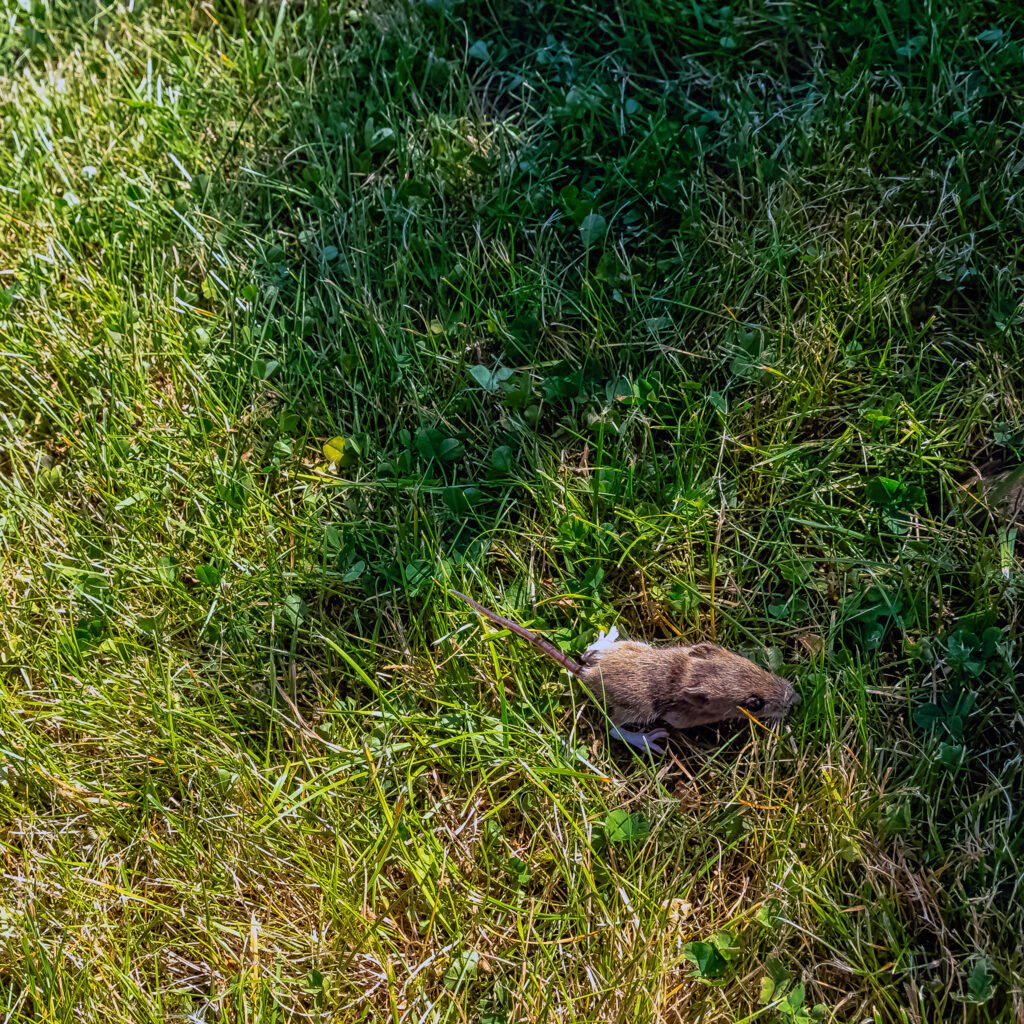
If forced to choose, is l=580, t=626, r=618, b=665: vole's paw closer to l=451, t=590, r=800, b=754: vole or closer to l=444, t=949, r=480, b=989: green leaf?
l=451, t=590, r=800, b=754: vole

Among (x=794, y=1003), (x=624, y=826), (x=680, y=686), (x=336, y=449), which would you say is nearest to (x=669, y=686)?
(x=680, y=686)

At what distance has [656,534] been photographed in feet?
9.56

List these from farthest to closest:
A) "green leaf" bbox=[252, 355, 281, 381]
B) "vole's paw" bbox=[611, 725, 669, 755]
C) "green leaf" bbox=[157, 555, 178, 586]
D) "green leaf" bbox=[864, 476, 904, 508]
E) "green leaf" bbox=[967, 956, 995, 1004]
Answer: "green leaf" bbox=[252, 355, 281, 381] < "green leaf" bbox=[157, 555, 178, 586] < "green leaf" bbox=[864, 476, 904, 508] < "vole's paw" bbox=[611, 725, 669, 755] < "green leaf" bbox=[967, 956, 995, 1004]

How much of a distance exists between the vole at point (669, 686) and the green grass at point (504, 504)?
80 mm

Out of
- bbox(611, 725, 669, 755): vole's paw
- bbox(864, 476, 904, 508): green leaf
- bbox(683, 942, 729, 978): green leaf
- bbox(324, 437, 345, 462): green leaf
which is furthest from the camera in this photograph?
bbox(324, 437, 345, 462): green leaf

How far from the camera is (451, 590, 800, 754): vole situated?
8.67 feet

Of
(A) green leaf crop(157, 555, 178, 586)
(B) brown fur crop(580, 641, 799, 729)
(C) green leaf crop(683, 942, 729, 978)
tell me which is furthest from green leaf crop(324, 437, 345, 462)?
(C) green leaf crop(683, 942, 729, 978)

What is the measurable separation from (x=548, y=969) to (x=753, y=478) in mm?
1518

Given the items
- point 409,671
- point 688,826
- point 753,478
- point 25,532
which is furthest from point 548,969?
point 25,532

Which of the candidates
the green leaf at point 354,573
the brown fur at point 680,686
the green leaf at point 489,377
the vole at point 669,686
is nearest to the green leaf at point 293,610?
the green leaf at point 354,573

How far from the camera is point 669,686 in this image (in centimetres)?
266

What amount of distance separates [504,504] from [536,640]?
1.53 ft

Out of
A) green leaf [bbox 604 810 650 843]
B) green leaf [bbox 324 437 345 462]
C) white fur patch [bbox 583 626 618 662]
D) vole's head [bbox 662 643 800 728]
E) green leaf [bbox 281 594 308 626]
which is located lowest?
green leaf [bbox 604 810 650 843]

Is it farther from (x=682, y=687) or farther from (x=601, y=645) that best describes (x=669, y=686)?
(x=601, y=645)
